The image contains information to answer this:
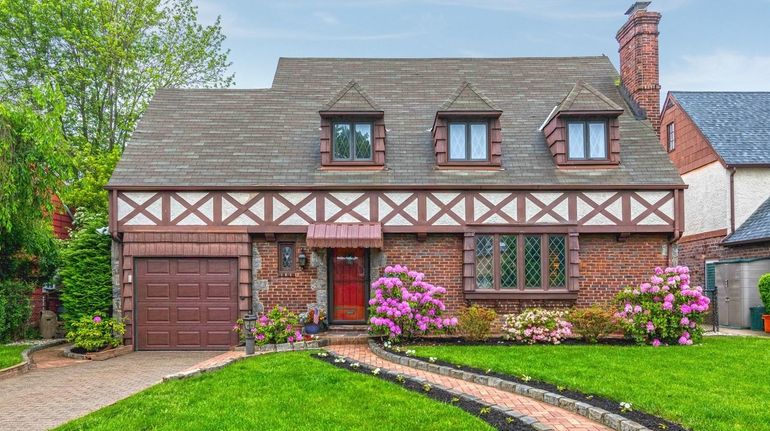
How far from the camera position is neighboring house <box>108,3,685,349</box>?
12.2m

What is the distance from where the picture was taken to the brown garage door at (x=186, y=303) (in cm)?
1230

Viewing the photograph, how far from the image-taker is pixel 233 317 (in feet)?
40.6

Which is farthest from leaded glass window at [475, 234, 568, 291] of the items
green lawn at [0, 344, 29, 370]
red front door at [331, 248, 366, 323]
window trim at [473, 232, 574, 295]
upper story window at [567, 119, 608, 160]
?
green lawn at [0, 344, 29, 370]

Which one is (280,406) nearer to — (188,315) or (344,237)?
(344,237)

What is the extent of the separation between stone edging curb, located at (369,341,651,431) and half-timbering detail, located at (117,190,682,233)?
365 cm

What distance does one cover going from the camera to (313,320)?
12.2 meters

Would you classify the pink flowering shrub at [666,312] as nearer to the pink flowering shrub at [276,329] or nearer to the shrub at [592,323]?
the shrub at [592,323]

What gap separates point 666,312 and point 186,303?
10451 mm

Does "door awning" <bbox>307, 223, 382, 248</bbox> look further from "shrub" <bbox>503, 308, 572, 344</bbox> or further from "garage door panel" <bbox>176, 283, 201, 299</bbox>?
"shrub" <bbox>503, 308, 572, 344</bbox>

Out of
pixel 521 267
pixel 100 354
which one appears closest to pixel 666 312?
pixel 521 267

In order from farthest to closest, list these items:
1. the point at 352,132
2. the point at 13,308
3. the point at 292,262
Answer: the point at 352,132 < the point at 13,308 < the point at 292,262

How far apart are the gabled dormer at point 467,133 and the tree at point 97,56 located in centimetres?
1260

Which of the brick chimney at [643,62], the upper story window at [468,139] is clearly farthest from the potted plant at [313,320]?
the brick chimney at [643,62]

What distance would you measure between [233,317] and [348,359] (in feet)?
14.0
